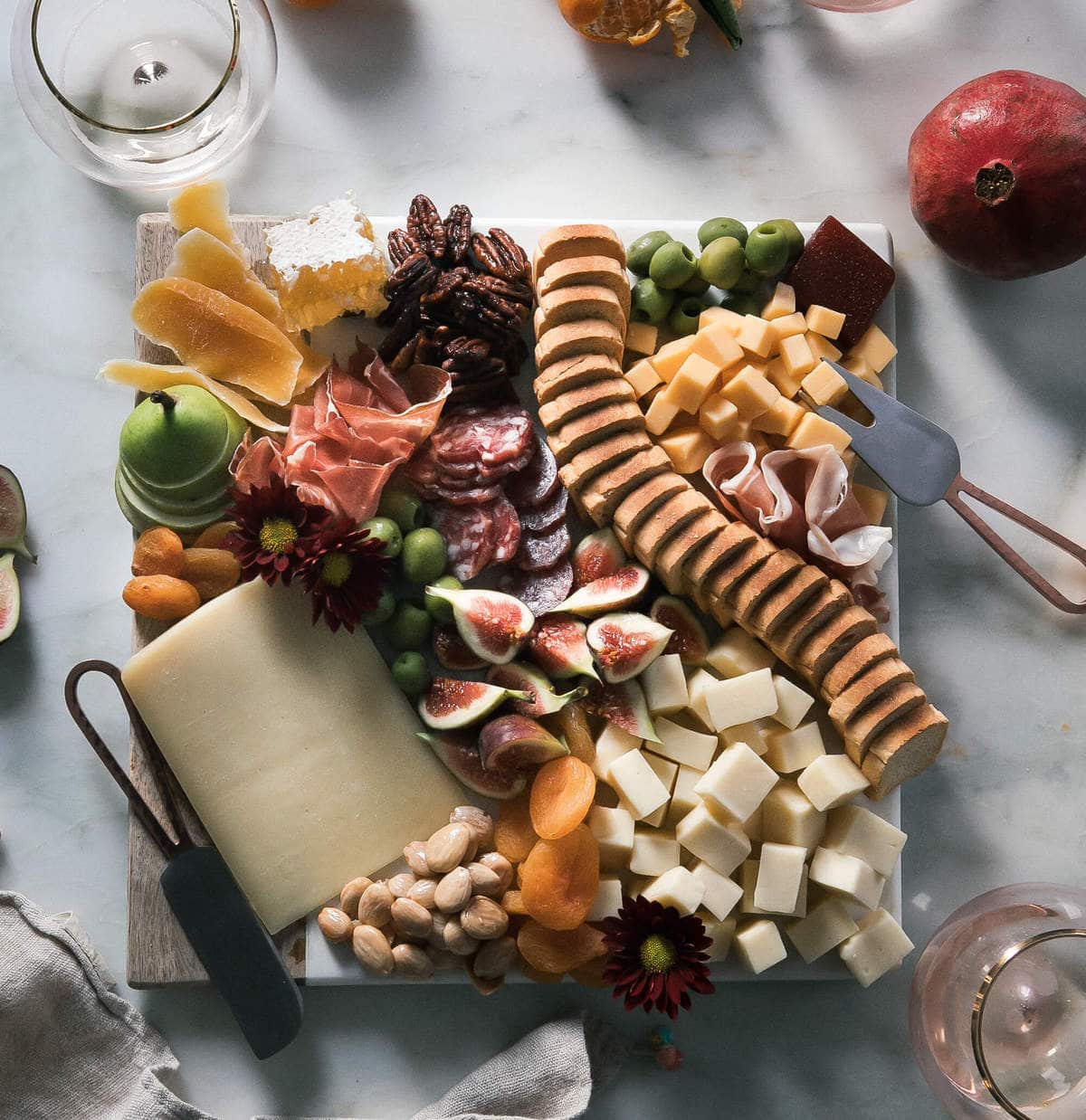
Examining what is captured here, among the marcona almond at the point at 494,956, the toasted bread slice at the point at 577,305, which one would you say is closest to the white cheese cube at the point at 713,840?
the marcona almond at the point at 494,956

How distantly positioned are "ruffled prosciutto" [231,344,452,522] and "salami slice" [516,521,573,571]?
272 millimetres

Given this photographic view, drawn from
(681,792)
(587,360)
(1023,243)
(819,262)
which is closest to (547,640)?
(681,792)

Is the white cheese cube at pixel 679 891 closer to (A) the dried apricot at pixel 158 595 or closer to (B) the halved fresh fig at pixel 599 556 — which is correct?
(B) the halved fresh fig at pixel 599 556

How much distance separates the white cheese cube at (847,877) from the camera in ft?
6.70

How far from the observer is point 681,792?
208 cm

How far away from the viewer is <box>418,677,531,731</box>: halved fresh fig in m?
2.03

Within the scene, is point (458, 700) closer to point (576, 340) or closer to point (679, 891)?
point (679, 891)

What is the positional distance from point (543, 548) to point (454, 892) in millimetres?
628

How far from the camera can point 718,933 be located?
207cm

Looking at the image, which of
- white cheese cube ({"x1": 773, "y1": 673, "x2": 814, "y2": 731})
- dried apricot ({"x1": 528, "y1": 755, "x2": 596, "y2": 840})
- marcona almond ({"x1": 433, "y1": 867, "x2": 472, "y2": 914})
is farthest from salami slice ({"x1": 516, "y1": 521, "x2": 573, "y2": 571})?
marcona almond ({"x1": 433, "y1": 867, "x2": 472, "y2": 914})

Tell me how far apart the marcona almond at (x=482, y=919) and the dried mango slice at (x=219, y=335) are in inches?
37.4

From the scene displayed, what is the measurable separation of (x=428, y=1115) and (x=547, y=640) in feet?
2.96

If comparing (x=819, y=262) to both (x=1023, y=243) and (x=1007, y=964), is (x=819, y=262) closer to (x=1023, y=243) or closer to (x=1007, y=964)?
(x=1023, y=243)

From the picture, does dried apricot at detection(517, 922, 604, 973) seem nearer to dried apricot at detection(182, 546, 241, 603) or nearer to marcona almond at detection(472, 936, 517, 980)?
marcona almond at detection(472, 936, 517, 980)
